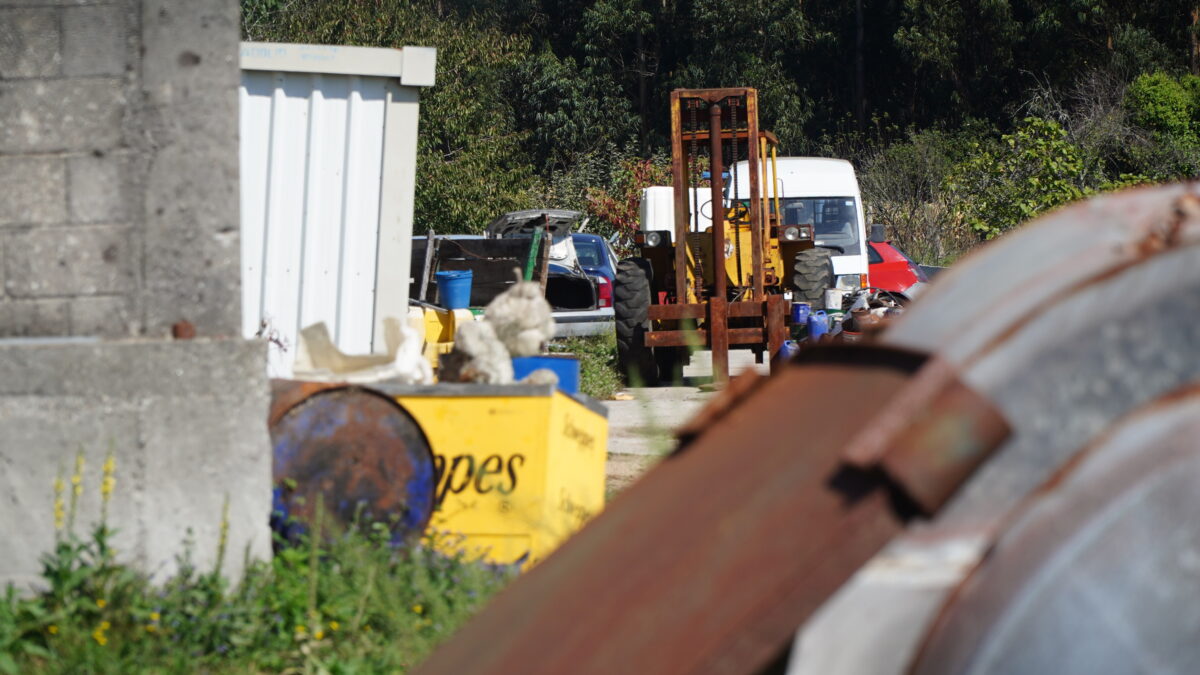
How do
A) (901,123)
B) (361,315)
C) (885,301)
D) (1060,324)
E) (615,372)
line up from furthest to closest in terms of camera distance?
1. (901,123)
2. (615,372)
3. (885,301)
4. (361,315)
5. (1060,324)

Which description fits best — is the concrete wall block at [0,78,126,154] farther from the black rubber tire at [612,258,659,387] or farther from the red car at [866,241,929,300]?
the red car at [866,241,929,300]

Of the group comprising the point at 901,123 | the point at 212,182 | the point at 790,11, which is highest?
the point at 790,11

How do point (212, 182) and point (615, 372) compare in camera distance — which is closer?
point (212, 182)

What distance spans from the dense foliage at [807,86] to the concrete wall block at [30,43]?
63.4ft

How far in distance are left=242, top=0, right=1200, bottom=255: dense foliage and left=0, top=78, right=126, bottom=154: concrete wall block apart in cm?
1928

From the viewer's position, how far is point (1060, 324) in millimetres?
1729

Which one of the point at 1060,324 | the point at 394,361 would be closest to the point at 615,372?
the point at 394,361

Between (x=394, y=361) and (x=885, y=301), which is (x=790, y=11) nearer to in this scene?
(x=885, y=301)

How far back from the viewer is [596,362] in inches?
531

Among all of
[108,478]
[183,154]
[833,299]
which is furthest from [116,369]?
[833,299]

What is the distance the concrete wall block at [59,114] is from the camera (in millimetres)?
4238

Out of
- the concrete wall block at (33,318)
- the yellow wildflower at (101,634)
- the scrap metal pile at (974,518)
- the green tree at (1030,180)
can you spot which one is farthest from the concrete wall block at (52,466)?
the green tree at (1030,180)

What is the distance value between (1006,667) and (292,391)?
11.0ft

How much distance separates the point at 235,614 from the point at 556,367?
89.0 inches
